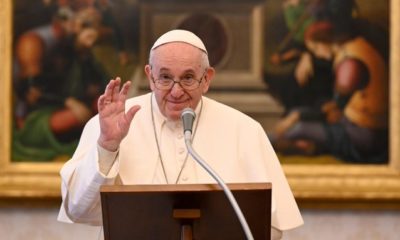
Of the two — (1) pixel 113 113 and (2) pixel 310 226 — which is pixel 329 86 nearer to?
(2) pixel 310 226

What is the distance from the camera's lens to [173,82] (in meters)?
3.32

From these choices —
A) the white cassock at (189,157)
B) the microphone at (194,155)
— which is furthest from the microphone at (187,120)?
the white cassock at (189,157)

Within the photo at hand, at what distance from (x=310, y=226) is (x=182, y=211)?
91.3 inches

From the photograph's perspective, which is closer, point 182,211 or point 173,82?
point 182,211

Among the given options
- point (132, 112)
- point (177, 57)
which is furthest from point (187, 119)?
point (177, 57)

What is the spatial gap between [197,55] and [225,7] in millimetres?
1467

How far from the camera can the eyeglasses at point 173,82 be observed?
3.32m

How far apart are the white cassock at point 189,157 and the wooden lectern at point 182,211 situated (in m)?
0.57

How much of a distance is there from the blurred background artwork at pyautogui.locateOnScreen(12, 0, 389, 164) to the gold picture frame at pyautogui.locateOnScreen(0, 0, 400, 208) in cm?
5

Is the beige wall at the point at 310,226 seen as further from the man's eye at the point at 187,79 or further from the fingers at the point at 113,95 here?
the fingers at the point at 113,95

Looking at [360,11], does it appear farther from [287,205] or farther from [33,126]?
[33,126]

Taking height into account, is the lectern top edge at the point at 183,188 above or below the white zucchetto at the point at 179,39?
below

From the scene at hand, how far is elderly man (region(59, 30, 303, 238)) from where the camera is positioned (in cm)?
318

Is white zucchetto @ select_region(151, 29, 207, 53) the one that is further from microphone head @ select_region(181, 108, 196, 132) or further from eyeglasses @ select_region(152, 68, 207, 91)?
microphone head @ select_region(181, 108, 196, 132)
